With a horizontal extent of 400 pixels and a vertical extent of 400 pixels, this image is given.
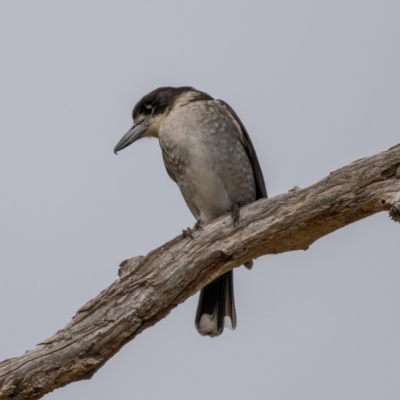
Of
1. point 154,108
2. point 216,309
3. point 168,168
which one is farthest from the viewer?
point 154,108

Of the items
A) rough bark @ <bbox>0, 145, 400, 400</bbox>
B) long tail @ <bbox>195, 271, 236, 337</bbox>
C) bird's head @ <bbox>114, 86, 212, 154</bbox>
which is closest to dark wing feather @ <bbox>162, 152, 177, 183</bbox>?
bird's head @ <bbox>114, 86, 212, 154</bbox>

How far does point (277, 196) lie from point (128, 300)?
0.89 m

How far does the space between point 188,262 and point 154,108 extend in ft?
5.94

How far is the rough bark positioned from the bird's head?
1477 millimetres

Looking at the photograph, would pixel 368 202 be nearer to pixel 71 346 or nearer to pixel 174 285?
pixel 174 285

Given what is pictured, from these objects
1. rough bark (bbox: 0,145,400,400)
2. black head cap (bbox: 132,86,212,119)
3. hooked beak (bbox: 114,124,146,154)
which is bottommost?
rough bark (bbox: 0,145,400,400)

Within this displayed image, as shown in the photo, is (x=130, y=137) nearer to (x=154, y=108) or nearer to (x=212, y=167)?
(x=154, y=108)

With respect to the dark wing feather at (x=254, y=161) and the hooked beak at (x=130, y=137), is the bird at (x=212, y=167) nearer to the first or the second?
the dark wing feather at (x=254, y=161)

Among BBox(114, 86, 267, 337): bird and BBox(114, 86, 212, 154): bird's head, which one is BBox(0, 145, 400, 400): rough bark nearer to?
BBox(114, 86, 267, 337): bird

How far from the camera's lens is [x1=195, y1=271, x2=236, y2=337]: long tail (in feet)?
17.2

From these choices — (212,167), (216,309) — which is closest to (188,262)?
(216,309)

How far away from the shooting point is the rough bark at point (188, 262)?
404cm

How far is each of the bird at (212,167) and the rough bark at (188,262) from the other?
2.58ft

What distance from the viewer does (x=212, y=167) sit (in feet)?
17.7
